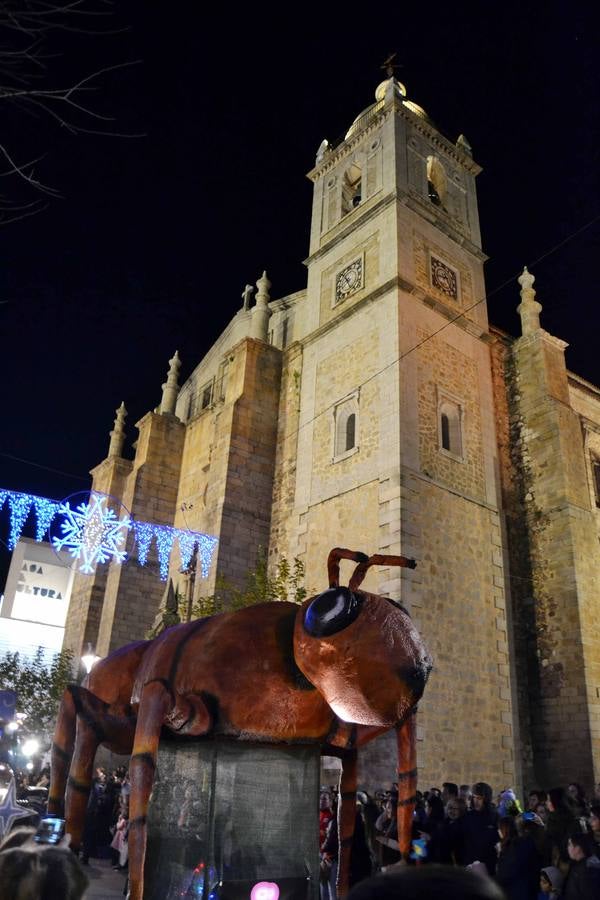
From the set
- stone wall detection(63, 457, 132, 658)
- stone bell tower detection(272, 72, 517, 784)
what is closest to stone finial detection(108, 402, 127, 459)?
stone wall detection(63, 457, 132, 658)

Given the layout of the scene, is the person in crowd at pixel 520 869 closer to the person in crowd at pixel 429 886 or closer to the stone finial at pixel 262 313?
the person in crowd at pixel 429 886

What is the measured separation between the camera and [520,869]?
16.8 ft

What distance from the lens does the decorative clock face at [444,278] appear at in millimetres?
18641

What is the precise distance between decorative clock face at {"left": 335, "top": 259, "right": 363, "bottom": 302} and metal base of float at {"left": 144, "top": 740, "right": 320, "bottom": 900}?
1633cm

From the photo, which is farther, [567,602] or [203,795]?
[567,602]

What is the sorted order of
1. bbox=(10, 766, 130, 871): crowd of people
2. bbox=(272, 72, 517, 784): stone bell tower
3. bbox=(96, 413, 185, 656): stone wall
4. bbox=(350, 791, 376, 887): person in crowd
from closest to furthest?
bbox=(350, 791, 376, 887): person in crowd
bbox=(10, 766, 130, 871): crowd of people
bbox=(272, 72, 517, 784): stone bell tower
bbox=(96, 413, 185, 656): stone wall

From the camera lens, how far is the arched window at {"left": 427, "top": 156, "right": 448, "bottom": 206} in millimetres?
21062

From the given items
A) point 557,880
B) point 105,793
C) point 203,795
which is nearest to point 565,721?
point 105,793

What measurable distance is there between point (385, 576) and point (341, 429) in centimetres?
479

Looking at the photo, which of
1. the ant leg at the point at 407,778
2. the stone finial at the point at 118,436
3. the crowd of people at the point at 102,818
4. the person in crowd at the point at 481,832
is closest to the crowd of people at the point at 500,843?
the person in crowd at the point at 481,832

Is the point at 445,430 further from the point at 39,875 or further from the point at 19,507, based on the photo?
the point at 39,875

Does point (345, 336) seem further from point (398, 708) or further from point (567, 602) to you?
point (398, 708)

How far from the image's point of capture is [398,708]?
3.16 metres

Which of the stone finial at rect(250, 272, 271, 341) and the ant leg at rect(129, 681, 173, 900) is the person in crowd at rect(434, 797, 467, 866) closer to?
the ant leg at rect(129, 681, 173, 900)
